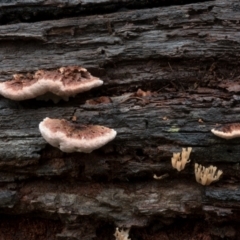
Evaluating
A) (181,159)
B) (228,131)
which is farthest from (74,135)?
(228,131)

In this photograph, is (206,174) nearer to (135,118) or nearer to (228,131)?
(228,131)

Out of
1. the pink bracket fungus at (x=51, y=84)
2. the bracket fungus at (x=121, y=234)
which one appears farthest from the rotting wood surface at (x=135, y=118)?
the pink bracket fungus at (x=51, y=84)

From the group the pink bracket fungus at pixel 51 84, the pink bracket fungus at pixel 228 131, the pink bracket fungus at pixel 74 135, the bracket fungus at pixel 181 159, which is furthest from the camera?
the pink bracket fungus at pixel 51 84

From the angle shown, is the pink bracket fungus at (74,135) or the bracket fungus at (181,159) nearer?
the pink bracket fungus at (74,135)

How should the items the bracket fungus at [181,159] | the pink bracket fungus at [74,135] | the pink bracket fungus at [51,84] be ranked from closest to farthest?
the pink bracket fungus at [74,135], the bracket fungus at [181,159], the pink bracket fungus at [51,84]

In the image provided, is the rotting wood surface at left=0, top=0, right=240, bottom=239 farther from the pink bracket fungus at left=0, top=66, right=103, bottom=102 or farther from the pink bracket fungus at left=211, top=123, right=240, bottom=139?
the pink bracket fungus at left=0, top=66, right=103, bottom=102

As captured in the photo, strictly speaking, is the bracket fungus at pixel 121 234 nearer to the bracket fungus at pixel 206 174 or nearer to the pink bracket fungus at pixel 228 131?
the bracket fungus at pixel 206 174

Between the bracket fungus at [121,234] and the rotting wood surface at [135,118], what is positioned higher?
the rotting wood surface at [135,118]

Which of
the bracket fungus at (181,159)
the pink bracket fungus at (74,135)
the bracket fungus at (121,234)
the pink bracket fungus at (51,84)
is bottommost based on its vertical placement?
the bracket fungus at (121,234)
